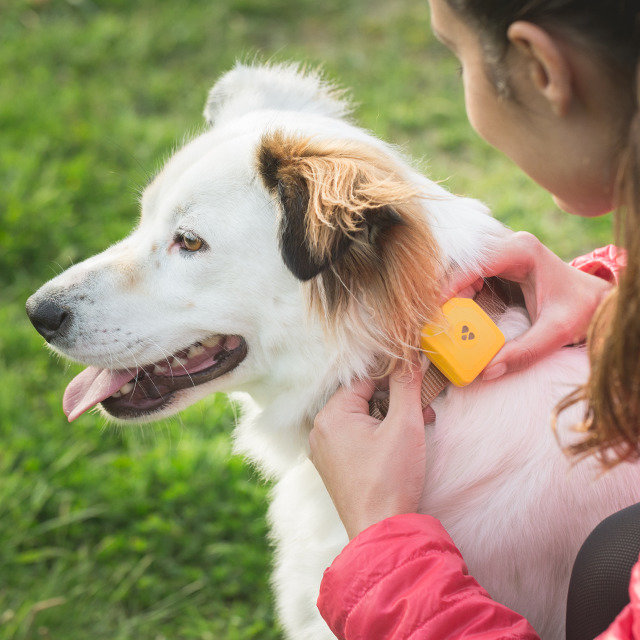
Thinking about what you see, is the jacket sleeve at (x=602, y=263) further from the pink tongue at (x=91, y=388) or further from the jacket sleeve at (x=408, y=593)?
the pink tongue at (x=91, y=388)

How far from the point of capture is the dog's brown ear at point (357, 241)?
62.4 inches

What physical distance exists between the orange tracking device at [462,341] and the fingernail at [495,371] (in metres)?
0.02

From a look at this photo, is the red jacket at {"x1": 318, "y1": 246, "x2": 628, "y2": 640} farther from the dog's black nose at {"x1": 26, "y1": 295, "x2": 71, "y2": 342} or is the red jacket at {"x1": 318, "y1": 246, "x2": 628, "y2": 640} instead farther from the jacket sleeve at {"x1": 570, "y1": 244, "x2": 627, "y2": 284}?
the dog's black nose at {"x1": 26, "y1": 295, "x2": 71, "y2": 342}

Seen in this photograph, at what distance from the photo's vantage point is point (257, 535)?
2748 millimetres

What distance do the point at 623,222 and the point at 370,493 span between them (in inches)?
30.3

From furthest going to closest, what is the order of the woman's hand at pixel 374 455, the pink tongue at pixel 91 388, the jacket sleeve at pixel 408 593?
the pink tongue at pixel 91 388, the woman's hand at pixel 374 455, the jacket sleeve at pixel 408 593

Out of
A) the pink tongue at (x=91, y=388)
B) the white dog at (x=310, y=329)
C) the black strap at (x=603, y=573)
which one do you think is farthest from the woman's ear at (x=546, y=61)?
the pink tongue at (x=91, y=388)

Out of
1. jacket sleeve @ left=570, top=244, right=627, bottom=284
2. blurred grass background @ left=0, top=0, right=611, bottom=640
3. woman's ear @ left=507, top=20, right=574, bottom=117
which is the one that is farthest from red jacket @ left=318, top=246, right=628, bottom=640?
blurred grass background @ left=0, top=0, right=611, bottom=640

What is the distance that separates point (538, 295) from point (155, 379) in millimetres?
1034

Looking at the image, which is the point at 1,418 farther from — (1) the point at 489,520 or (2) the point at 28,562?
(1) the point at 489,520

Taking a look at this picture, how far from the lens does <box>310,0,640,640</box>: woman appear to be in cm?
112

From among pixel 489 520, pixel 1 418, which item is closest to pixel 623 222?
pixel 489 520

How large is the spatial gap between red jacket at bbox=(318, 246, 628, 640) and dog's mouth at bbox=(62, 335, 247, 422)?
63 cm

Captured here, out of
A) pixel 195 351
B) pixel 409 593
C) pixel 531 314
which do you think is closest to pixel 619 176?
pixel 531 314
